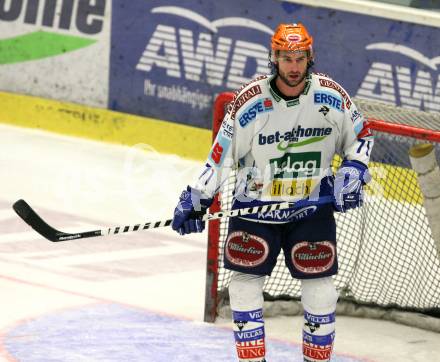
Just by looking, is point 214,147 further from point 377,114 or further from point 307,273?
point 377,114

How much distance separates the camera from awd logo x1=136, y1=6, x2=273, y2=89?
10.4 m

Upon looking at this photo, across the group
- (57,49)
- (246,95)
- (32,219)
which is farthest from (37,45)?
(246,95)

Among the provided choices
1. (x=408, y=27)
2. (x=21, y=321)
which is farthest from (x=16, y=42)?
(x=21, y=321)

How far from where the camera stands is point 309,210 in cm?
559

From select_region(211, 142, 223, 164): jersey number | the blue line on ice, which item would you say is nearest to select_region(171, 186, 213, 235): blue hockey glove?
select_region(211, 142, 223, 164): jersey number

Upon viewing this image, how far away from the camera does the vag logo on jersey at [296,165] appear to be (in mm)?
5523

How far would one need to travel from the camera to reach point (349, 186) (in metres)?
5.49

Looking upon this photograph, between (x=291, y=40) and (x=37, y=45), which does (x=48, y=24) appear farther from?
(x=291, y=40)

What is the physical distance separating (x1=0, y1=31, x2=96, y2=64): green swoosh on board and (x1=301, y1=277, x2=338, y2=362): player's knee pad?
5.96 meters

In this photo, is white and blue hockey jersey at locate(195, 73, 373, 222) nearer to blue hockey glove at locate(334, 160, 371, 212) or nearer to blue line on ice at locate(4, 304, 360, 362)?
blue hockey glove at locate(334, 160, 371, 212)

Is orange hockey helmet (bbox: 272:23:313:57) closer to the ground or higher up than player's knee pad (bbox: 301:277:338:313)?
higher up

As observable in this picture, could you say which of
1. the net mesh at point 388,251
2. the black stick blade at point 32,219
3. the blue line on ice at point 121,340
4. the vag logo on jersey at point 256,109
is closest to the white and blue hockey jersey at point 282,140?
the vag logo on jersey at point 256,109

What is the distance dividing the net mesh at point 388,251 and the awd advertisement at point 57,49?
3.99 metres

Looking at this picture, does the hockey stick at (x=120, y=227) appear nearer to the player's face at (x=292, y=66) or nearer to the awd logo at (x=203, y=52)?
the player's face at (x=292, y=66)
